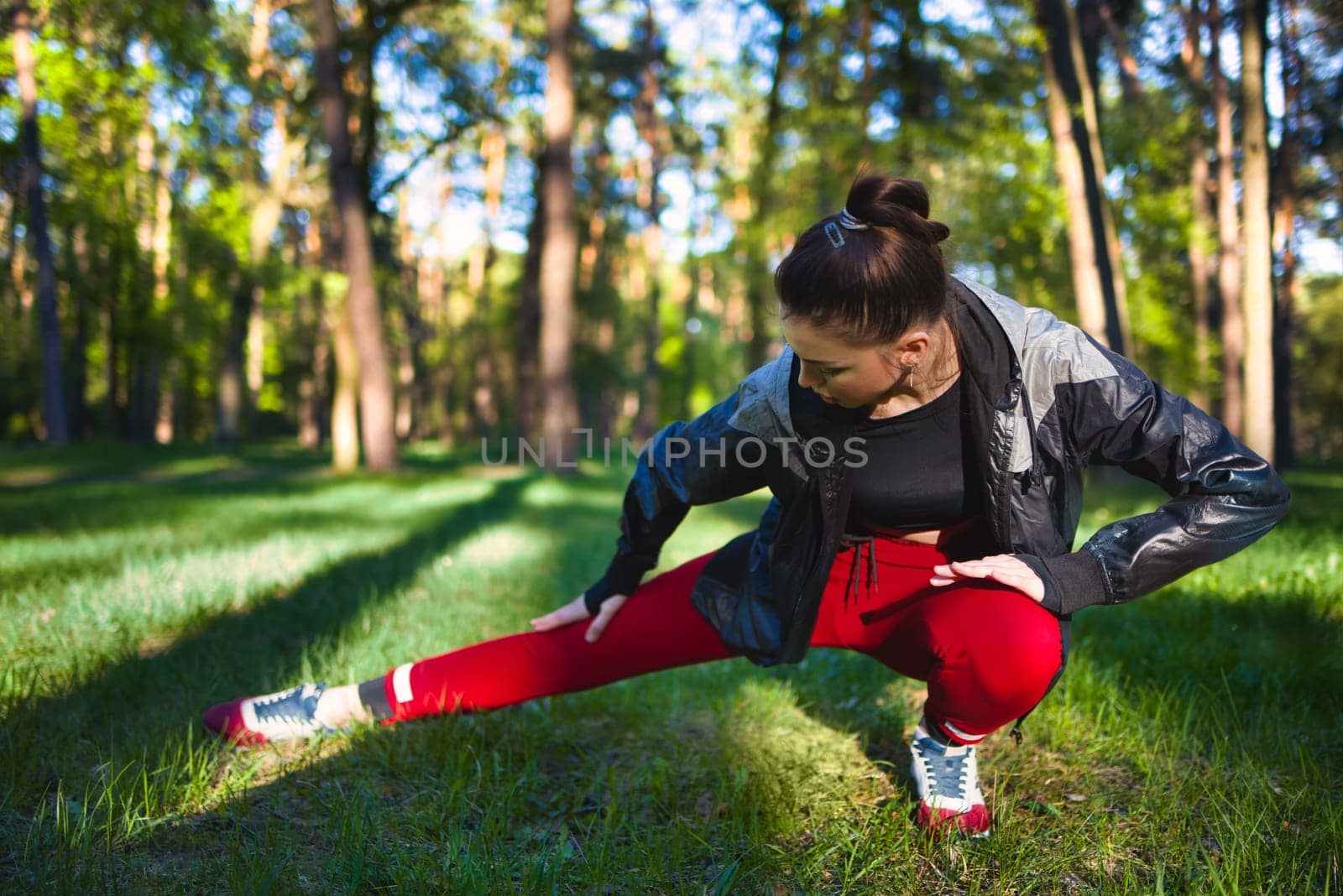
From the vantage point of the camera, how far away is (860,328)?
2.08 meters

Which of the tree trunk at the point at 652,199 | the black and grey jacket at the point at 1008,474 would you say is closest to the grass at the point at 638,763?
the black and grey jacket at the point at 1008,474

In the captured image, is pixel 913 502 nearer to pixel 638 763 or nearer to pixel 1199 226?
pixel 638 763

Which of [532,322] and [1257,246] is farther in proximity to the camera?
[532,322]

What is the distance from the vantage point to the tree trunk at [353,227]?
1398 centimetres

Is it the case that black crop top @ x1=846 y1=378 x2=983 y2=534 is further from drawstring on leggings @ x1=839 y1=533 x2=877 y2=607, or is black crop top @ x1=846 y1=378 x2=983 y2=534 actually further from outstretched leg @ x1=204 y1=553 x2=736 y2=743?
outstretched leg @ x1=204 y1=553 x2=736 y2=743

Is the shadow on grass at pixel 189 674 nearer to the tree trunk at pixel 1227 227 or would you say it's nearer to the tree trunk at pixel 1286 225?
the tree trunk at pixel 1286 225

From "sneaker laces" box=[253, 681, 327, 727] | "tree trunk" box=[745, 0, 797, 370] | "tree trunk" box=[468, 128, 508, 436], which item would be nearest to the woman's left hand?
"sneaker laces" box=[253, 681, 327, 727]

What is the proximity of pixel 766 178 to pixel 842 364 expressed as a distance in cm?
1498

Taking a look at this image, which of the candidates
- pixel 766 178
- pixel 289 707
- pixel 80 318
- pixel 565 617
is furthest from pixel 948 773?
pixel 80 318

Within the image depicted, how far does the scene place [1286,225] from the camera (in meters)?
15.7

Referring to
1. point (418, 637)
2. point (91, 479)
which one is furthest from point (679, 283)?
point (418, 637)

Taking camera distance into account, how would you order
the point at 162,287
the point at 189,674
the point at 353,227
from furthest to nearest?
the point at 162,287
the point at 353,227
the point at 189,674

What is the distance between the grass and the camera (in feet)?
6.93

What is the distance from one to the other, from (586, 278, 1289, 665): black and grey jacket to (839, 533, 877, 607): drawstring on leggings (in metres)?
0.12
